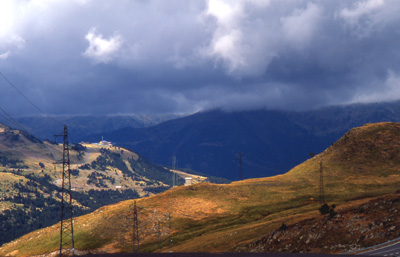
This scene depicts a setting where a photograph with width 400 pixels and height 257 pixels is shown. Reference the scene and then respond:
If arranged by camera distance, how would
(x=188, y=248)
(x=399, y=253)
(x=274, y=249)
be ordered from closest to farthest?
1. (x=399, y=253)
2. (x=274, y=249)
3. (x=188, y=248)

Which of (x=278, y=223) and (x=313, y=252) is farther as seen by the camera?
(x=278, y=223)

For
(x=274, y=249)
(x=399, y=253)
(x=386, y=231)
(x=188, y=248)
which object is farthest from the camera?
(x=188, y=248)

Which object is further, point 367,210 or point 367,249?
point 367,210

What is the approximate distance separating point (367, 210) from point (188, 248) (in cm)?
6971

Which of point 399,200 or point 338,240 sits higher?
point 399,200

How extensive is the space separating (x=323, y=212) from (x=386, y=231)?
45.6 meters

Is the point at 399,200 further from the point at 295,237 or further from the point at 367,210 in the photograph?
the point at 295,237

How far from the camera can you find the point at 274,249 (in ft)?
493

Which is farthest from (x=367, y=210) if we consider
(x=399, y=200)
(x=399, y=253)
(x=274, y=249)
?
(x=399, y=253)

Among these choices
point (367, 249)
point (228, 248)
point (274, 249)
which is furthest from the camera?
point (228, 248)

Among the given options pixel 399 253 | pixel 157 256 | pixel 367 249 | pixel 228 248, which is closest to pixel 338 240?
pixel 367 249

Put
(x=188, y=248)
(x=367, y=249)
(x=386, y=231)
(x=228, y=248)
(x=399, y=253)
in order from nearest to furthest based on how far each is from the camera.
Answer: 1. (x=399, y=253)
2. (x=367, y=249)
3. (x=386, y=231)
4. (x=228, y=248)
5. (x=188, y=248)

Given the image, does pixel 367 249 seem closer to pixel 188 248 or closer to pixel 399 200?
pixel 399 200

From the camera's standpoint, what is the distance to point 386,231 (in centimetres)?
13012
